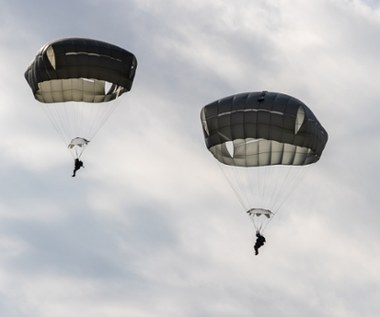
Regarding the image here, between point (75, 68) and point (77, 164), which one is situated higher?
point (75, 68)

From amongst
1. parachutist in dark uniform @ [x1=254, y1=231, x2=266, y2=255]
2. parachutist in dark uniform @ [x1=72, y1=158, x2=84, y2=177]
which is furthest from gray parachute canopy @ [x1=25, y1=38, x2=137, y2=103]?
parachutist in dark uniform @ [x1=254, y1=231, x2=266, y2=255]

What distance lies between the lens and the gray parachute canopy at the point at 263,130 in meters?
74.4

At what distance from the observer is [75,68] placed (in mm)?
77750

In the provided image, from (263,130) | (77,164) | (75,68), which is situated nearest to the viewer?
(263,130)

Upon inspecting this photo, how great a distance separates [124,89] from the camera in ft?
263

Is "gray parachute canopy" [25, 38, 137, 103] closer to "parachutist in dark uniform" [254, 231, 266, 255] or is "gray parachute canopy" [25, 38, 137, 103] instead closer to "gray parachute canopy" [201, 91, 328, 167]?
"gray parachute canopy" [201, 91, 328, 167]

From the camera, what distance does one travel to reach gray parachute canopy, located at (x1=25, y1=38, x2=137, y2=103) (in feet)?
255

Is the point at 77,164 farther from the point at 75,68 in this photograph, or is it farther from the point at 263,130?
the point at 263,130

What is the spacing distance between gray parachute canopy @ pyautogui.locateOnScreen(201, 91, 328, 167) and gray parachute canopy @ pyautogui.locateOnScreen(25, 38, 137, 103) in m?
5.51

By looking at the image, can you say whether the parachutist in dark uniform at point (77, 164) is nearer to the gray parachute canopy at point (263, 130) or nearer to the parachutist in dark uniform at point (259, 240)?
the gray parachute canopy at point (263, 130)

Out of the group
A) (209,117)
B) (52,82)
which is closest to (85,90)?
(52,82)

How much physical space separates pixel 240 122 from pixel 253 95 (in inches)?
66.5

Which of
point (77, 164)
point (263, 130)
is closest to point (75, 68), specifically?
point (77, 164)

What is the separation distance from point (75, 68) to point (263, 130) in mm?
10920
